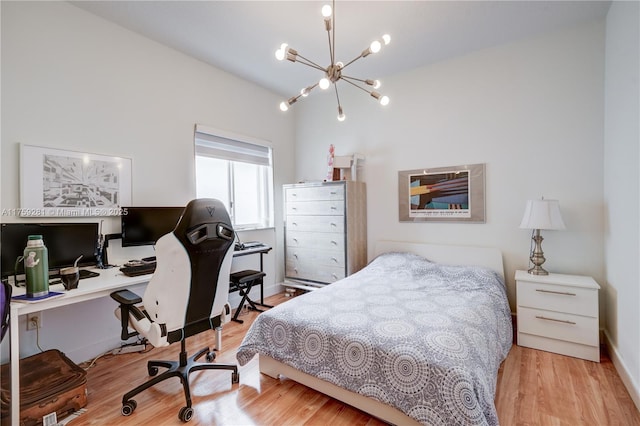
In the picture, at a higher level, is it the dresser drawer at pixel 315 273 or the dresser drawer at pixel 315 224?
the dresser drawer at pixel 315 224

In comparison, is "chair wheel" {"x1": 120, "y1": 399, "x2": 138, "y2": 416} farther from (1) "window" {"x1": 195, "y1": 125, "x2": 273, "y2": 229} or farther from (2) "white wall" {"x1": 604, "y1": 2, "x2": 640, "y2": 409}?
(2) "white wall" {"x1": 604, "y1": 2, "x2": 640, "y2": 409}

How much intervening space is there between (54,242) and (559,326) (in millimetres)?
3938

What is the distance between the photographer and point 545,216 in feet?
8.34

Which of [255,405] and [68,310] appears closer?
[255,405]

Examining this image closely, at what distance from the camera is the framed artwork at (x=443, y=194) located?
3.15 metres

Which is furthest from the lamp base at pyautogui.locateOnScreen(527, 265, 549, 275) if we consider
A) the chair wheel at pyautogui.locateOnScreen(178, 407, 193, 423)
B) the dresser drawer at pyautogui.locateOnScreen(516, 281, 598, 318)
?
the chair wheel at pyautogui.locateOnScreen(178, 407, 193, 423)

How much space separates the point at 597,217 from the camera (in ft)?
8.58

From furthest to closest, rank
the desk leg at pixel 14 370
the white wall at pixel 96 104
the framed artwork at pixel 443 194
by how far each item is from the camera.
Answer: the framed artwork at pixel 443 194 → the white wall at pixel 96 104 → the desk leg at pixel 14 370

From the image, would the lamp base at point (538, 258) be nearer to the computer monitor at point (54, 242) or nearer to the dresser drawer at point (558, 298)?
the dresser drawer at point (558, 298)

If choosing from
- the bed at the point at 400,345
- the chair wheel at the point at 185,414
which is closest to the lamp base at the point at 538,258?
the bed at the point at 400,345

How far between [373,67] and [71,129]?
3007 mm

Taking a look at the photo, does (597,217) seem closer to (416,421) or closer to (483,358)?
(483,358)

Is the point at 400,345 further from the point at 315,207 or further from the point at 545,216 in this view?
the point at 315,207

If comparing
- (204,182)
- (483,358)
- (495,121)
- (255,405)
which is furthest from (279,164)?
(483,358)
